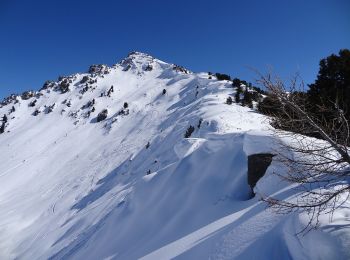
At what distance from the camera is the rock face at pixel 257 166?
12.2 m

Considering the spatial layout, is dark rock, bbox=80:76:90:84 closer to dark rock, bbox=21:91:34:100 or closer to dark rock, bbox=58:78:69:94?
dark rock, bbox=58:78:69:94

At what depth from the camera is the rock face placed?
39.9 ft

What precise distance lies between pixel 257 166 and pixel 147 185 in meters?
8.23

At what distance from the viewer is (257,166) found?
12383mm

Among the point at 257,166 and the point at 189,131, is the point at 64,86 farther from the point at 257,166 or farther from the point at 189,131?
the point at 257,166

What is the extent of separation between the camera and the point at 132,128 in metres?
50.4

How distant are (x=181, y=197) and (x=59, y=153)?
4049cm

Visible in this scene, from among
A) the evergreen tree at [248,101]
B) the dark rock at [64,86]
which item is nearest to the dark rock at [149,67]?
the dark rock at [64,86]

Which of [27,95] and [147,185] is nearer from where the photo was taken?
[147,185]

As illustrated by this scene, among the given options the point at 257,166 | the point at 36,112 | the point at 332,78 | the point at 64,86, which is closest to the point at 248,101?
the point at 332,78

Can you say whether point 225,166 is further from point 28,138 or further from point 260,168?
point 28,138

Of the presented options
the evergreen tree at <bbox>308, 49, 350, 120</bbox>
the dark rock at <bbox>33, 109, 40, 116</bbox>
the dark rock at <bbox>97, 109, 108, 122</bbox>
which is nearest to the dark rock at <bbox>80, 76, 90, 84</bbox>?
the dark rock at <bbox>33, 109, 40, 116</bbox>

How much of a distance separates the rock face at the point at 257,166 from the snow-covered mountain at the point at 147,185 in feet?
1.27

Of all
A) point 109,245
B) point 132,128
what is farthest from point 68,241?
point 132,128
